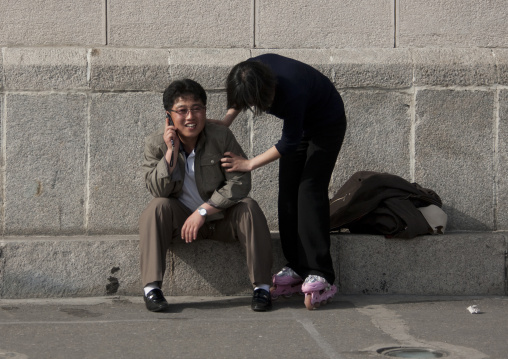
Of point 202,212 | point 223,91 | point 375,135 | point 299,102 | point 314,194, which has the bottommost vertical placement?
point 202,212

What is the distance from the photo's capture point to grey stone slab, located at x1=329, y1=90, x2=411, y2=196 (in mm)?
5395

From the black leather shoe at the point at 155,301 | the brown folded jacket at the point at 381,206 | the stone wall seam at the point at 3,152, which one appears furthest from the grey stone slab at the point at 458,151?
the stone wall seam at the point at 3,152

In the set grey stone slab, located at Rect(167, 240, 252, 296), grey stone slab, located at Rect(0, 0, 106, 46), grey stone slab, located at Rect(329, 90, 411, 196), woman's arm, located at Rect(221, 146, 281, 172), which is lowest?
grey stone slab, located at Rect(167, 240, 252, 296)

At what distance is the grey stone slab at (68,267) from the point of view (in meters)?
4.97

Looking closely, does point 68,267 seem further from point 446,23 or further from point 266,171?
point 446,23

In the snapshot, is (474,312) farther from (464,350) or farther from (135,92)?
(135,92)

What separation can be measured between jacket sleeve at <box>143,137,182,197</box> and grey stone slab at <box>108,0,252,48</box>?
1016 millimetres

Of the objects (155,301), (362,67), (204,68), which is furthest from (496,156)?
(155,301)

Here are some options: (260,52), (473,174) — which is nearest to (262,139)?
(260,52)

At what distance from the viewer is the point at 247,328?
4.22 metres

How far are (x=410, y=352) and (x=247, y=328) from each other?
852mm

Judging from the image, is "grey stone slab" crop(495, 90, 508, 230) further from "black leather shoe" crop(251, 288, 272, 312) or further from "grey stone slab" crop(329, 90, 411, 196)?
"black leather shoe" crop(251, 288, 272, 312)

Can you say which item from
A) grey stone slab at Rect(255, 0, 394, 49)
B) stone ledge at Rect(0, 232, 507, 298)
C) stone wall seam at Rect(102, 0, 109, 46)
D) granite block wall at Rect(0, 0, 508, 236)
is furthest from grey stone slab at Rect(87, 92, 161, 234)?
grey stone slab at Rect(255, 0, 394, 49)

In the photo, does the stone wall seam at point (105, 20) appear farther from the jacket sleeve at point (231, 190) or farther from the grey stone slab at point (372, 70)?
the grey stone slab at point (372, 70)
